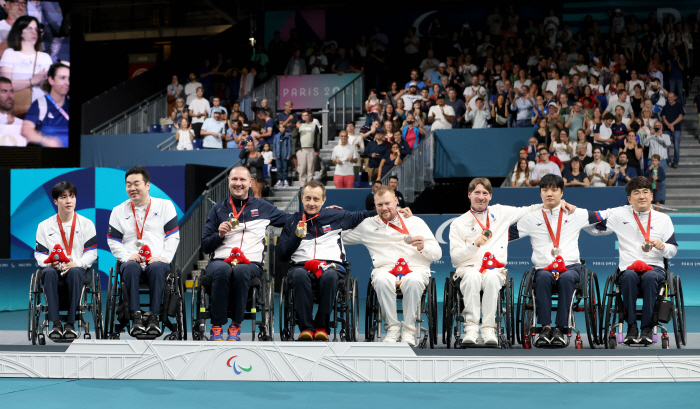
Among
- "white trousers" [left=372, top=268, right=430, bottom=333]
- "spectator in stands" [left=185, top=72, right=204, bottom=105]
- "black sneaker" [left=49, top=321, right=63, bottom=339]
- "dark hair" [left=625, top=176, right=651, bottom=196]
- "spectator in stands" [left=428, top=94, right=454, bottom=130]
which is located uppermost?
"spectator in stands" [left=185, top=72, right=204, bottom=105]

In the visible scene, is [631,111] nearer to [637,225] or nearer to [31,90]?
[637,225]

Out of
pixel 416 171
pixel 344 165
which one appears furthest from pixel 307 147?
pixel 416 171

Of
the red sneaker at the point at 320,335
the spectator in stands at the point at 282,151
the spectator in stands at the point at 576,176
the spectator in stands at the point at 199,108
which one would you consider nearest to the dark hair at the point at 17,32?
the spectator in stands at the point at 199,108

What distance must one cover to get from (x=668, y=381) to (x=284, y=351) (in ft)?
8.46

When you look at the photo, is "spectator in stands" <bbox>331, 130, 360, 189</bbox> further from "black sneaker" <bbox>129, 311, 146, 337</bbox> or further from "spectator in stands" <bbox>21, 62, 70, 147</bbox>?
"black sneaker" <bbox>129, 311, 146, 337</bbox>

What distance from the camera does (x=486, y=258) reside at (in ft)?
19.7

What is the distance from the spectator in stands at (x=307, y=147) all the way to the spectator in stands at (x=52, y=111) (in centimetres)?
547

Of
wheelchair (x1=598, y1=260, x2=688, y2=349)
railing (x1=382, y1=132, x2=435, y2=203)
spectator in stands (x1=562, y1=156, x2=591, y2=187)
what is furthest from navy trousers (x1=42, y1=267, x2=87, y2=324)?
spectator in stands (x1=562, y1=156, x2=591, y2=187)

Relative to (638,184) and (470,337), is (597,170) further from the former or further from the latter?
(470,337)

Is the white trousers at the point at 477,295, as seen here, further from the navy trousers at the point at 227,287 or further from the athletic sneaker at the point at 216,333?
the athletic sneaker at the point at 216,333

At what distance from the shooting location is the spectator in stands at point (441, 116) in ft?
45.3

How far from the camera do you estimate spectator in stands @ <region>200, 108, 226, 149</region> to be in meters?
14.5

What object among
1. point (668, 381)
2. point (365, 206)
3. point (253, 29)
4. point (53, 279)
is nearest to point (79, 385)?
point (53, 279)

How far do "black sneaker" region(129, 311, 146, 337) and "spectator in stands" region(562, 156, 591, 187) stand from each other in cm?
771
